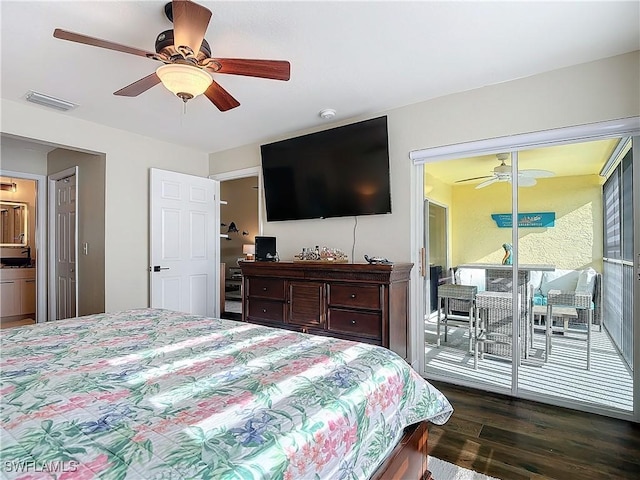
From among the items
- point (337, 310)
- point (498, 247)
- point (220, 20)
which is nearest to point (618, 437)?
point (498, 247)

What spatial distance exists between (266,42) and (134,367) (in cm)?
205

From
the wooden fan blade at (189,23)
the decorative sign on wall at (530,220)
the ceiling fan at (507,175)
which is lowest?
the decorative sign on wall at (530,220)

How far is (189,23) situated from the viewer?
1.75m

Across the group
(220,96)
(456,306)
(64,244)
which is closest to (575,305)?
(456,306)

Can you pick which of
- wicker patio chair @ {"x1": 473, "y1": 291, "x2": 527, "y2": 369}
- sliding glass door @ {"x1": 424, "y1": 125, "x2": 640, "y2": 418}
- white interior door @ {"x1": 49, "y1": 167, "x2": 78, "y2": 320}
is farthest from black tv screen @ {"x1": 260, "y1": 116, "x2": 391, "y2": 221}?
white interior door @ {"x1": 49, "y1": 167, "x2": 78, "y2": 320}

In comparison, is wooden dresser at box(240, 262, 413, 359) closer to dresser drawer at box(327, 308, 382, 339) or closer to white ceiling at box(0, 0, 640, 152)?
dresser drawer at box(327, 308, 382, 339)

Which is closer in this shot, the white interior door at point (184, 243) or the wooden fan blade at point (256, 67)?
the wooden fan blade at point (256, 67)

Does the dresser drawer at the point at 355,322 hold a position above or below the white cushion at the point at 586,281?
below

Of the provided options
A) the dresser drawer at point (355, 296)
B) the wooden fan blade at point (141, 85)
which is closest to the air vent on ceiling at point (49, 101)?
the wooden fan blade at point (141, 85)

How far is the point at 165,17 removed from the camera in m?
2.04

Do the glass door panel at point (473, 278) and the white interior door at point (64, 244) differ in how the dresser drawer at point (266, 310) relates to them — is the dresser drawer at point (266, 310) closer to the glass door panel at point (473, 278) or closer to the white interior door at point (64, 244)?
the glass door panel at point (473, 278)

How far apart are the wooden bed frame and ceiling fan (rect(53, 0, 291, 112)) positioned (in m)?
1.95

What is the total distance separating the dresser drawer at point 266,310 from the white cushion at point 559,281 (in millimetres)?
2288

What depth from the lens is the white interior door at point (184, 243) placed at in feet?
13.9
